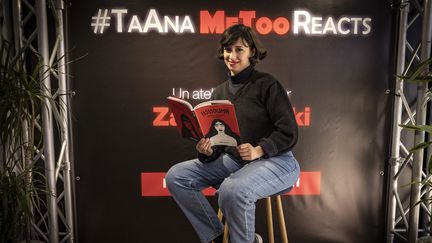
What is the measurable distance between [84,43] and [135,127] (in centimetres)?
75

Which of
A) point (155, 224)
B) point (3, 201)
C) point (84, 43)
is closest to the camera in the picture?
point (3, 201)

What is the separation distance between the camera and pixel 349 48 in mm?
3234

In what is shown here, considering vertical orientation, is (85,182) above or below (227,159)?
below

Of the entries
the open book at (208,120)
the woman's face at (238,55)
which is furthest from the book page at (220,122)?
the woman's face at (238,55)

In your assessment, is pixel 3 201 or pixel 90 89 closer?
pixel 3 201

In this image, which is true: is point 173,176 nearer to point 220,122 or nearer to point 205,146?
point 205,146

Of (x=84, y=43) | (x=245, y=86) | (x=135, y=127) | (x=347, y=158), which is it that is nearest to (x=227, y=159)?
(x=245, y=86)

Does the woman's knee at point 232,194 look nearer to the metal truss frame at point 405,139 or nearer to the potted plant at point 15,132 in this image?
the potted plant at point 15,132

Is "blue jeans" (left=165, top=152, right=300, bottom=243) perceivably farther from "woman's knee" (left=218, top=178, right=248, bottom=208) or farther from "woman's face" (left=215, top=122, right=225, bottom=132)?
"woman's face" (left=215, top=122, right=225, bottom=132)

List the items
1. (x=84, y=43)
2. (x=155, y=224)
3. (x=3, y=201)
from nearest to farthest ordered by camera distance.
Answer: (x=3, y=201)
(x=84, y=43)
(x=155, y=224)

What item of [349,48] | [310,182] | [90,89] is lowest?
[310,182]

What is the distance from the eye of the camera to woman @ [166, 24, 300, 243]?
7.47ft

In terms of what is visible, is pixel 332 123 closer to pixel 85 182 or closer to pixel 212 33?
pixel 212 33

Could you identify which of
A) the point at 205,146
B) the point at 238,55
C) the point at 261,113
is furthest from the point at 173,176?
the point at 238,55
